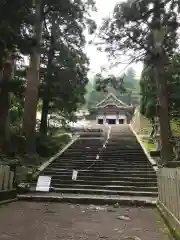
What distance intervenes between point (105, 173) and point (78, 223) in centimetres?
694

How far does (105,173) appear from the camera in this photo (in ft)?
42.2

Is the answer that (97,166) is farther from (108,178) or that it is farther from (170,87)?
(170,87)

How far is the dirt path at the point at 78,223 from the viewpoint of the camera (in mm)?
4961

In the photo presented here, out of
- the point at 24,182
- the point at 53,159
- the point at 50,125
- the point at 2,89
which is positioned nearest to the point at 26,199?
the point at 24,182

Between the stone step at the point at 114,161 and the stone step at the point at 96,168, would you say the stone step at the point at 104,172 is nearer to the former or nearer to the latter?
the stone step at the point at 96,168

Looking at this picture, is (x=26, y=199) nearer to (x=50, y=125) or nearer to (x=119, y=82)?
(x=119, y=82)

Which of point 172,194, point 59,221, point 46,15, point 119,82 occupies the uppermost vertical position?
point 46,15

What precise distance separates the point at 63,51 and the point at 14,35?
10470 millimetres

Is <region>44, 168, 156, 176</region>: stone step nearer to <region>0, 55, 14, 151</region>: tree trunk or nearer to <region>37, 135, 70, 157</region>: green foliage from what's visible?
<region>0, 55, 14, 151</region>: tree trunk

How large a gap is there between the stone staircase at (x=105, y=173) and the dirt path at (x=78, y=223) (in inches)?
97.0

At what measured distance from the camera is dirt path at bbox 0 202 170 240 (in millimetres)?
4961

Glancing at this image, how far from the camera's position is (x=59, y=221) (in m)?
6.07

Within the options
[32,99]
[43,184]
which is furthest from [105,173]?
[32,99]

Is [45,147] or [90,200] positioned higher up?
[45,147]
